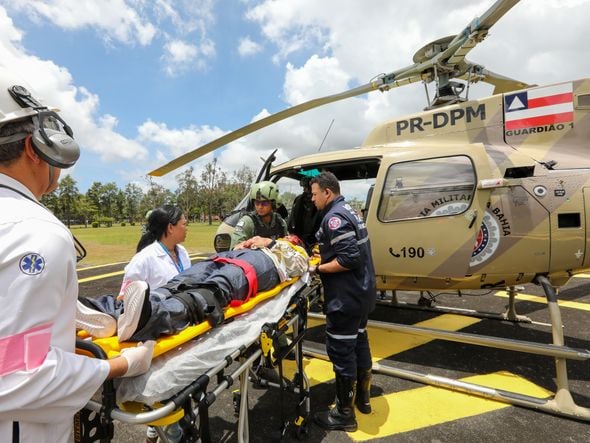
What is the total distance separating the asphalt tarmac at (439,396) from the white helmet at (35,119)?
2112 mm

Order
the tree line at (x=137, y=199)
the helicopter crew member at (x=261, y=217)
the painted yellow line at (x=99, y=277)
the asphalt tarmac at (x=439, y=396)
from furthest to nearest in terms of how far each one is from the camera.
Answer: the tree line at (x=137, y=199)
the painted yellow line at (x=99, y=277)
the helicopter crew member at (x=261, y=217)
the asphalt tarmac at (x=439, y=396)

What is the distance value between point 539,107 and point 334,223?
9.77 ft

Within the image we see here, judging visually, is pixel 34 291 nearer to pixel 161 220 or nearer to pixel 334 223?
pixel 161 220

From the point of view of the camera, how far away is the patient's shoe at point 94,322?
149 centimetres

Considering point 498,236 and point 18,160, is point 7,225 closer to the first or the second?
point 18,160

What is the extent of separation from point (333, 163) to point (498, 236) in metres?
2.11

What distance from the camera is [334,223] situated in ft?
8.93

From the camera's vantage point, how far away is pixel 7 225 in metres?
0.92

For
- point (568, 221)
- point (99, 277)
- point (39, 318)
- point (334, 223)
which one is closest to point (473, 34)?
point (568, 221)

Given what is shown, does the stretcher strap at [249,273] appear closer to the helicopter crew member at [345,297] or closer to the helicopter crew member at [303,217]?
the helicopter crew member at [345,297]

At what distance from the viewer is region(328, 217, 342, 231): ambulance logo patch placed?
8.88 feet

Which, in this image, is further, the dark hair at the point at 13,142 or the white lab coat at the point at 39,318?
the dark hair at the point at 13,142

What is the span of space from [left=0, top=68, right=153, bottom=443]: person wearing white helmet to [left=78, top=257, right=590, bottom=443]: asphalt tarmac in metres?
1.72

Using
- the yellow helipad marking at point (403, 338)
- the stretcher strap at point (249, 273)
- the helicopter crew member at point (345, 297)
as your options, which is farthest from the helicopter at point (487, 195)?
the stretcher strap at point (249, 273)
